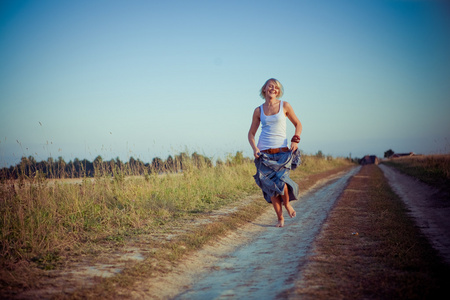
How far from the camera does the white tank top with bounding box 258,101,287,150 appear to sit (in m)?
4.75

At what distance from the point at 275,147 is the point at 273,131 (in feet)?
0.86

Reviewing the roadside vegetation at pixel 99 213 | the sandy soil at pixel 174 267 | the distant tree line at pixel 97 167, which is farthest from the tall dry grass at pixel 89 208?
the sandy soil at pixel 174 267

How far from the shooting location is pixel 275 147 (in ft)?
15.9

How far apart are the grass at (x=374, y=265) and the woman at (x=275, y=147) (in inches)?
38.9

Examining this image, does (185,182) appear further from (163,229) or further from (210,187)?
(163,229)

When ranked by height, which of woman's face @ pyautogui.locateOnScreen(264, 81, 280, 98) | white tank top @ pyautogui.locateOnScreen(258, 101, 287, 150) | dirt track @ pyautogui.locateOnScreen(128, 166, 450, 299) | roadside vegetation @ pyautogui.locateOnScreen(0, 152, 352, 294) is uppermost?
woman's face @ pyautogui.locateOnScreen(264, 81, 280, 98)

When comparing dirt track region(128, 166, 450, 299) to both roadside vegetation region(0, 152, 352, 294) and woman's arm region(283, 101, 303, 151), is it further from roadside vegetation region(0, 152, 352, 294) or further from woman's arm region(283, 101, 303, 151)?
woman's arm region(283, 101, 303, 151)

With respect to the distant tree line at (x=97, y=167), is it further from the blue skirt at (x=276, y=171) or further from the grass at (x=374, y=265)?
the grass at (x=374, y=265)

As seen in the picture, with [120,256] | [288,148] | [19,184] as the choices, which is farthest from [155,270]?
[19,184]

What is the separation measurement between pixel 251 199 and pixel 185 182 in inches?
80.5

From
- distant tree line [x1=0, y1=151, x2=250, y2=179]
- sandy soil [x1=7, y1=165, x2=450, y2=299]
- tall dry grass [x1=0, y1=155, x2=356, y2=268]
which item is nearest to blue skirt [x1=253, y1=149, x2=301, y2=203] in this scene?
sandy soil [x1=7, y1=165, x2=450, y2=299]

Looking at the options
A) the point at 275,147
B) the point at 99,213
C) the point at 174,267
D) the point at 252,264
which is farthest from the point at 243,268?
the point at 99,213

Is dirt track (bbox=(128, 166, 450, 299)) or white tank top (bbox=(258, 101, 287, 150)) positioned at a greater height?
white tank top (bbox=(258, 101, 287, 150))

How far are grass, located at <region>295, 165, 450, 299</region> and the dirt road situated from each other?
9.5 inches
